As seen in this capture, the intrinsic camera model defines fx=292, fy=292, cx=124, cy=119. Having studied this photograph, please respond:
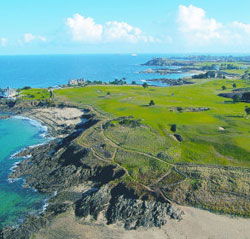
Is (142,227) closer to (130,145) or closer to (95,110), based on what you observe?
(130,145)

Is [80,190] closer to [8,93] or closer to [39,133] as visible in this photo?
[39,133]

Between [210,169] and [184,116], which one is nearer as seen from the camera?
[210,169]

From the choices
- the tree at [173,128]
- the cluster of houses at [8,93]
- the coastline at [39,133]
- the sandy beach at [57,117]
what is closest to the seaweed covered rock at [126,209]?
the coastline at [39,133]

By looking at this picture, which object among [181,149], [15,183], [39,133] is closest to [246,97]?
[181,149]

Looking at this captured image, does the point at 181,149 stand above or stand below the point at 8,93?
above

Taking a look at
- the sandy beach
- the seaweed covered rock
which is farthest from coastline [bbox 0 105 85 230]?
the seaweed covered rock

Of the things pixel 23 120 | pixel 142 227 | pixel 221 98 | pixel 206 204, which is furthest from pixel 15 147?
pixel 221 98

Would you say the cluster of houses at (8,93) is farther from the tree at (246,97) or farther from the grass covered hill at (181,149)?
the tree at (246,97)
